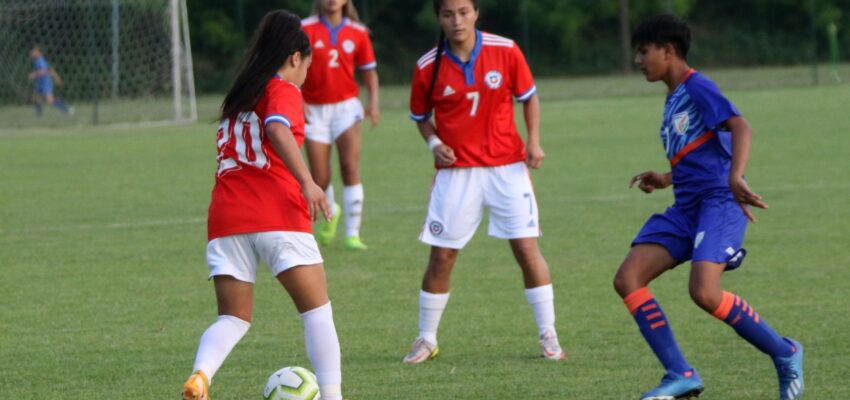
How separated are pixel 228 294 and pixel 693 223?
1807mm

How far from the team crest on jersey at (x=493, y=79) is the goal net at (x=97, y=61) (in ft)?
63.0

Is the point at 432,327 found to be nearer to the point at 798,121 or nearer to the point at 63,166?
the point at 63,166

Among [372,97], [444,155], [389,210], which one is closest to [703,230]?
[444,155]

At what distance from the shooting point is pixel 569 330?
6703 mm

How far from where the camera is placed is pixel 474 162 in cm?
627

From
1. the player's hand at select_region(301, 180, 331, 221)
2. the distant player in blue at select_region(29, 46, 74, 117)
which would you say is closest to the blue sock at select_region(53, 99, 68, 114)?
the distant player in blue at select_region(29, 46, 74, 117)

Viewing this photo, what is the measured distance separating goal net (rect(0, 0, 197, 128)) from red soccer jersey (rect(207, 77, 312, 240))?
20446mm

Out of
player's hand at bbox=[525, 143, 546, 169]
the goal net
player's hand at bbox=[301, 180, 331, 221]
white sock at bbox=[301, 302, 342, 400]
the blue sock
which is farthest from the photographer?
the blue sock

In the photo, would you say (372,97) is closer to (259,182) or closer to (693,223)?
(693,223)

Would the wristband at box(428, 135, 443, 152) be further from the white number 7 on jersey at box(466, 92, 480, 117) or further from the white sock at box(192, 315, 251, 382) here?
the white sock at box(192, 315, 251, 382)

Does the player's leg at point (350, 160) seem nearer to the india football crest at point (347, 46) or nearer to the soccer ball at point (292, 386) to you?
the india football crest at point (347, 46)

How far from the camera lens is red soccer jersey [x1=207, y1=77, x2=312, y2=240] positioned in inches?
187

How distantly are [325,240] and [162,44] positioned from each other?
16.8m

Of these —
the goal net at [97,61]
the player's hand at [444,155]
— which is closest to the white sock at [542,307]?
the player's hand at [444,155]
